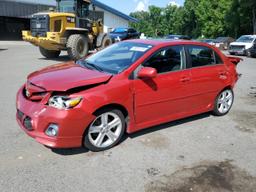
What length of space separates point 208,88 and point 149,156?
214cm

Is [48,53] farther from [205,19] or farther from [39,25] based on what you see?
[205,19]

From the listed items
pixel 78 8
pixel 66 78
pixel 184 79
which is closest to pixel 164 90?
pixel 184 79

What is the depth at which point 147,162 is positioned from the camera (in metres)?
4.24

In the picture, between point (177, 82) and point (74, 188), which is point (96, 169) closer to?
point (74, 188)

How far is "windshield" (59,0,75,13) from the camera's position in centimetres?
1566

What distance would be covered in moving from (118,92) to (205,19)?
56.0 m

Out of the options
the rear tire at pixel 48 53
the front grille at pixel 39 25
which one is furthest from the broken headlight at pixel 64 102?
the rear tire at pixel 48 53

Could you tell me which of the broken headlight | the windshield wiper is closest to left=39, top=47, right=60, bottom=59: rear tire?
the windshield wiper

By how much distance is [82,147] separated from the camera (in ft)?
15.0

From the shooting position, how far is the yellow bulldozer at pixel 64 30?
14281 millimetres

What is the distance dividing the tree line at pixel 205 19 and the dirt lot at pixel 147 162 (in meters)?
37.8

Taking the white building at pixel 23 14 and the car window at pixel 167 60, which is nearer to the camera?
the car window at pixel 167 60

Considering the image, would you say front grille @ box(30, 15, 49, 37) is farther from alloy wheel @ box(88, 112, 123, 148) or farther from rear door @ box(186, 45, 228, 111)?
alloy wheel @ box(88, 112, 123, 148)

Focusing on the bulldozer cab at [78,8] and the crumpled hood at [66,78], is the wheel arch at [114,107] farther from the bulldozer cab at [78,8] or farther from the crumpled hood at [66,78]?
the bulldozer cab at [78,8]
